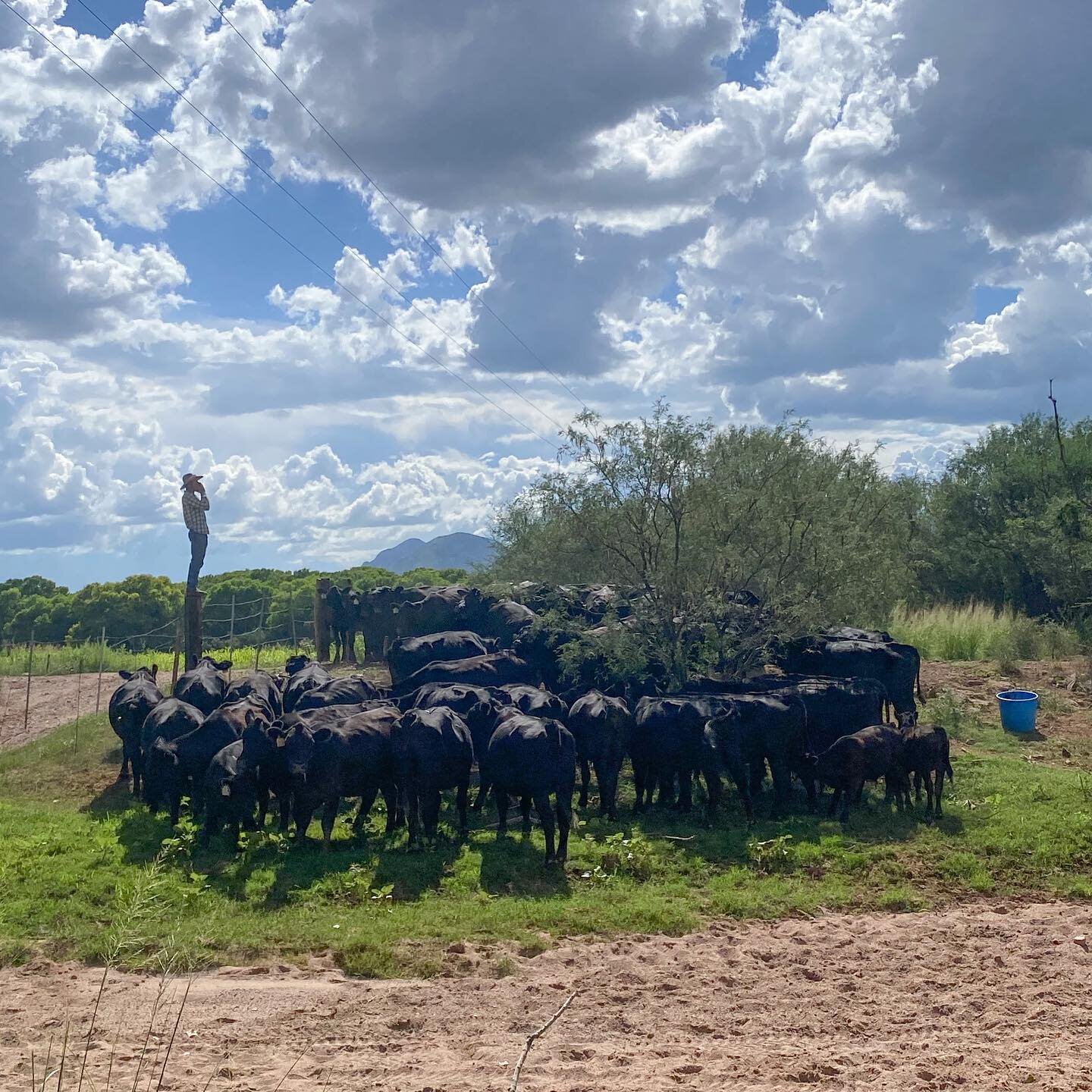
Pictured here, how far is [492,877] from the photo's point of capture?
936 centimetres

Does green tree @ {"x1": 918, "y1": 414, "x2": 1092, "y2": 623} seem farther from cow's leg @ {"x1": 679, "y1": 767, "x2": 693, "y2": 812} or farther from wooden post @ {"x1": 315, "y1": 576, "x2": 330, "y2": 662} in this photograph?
cow's leg @ {"x1": 679, "y1": 767, "x2": 693, "y2": 812}

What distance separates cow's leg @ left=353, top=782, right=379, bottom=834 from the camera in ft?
36.0

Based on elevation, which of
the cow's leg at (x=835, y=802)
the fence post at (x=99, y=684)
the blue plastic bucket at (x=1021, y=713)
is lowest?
the cow's leg at (x=835, y=802)

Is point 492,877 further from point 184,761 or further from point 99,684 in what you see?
point 99,684

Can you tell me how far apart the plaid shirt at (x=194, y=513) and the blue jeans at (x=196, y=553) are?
0.24ft

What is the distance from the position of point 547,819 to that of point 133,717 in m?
6.34

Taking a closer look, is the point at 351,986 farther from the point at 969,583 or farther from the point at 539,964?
the point at 969,583

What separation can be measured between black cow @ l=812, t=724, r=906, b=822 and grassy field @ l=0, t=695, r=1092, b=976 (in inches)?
14.2

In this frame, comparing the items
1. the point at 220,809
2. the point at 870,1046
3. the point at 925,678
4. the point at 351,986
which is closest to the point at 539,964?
the point at 351,986

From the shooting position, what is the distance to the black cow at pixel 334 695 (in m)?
13.8

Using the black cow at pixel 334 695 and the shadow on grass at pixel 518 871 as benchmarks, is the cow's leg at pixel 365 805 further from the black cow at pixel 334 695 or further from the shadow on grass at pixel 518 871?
the black cow at pixel 334 695

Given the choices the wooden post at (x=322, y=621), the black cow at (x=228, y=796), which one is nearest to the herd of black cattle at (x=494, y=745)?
the black cow at (x=228, y=796)

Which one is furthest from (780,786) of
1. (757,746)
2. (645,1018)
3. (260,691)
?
(260,691)

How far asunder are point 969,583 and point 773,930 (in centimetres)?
2740
